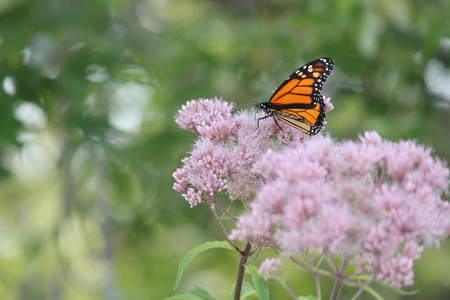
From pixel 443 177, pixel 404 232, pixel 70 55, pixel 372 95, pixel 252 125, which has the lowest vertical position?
pixel 404 232

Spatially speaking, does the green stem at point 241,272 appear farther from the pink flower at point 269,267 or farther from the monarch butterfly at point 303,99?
the monarch butterfly at point 303,99

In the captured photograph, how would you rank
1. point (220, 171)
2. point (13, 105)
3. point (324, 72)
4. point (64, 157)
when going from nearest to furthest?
1. point (220, 171)
2. point (324, 72)
3. point (13, 105)
4. point (64, 157)

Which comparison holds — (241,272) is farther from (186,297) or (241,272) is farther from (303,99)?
(303,99)

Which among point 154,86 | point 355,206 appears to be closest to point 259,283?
point 355,206

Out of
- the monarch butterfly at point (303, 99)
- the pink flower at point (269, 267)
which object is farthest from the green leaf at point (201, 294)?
the monarch butterfly at point (303, 99)

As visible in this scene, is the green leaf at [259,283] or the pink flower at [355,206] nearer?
the pink flower at [355,206]

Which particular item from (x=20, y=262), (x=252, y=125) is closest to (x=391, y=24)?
(x=252, y=125)

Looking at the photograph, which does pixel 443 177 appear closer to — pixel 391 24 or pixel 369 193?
pixel 369 193
